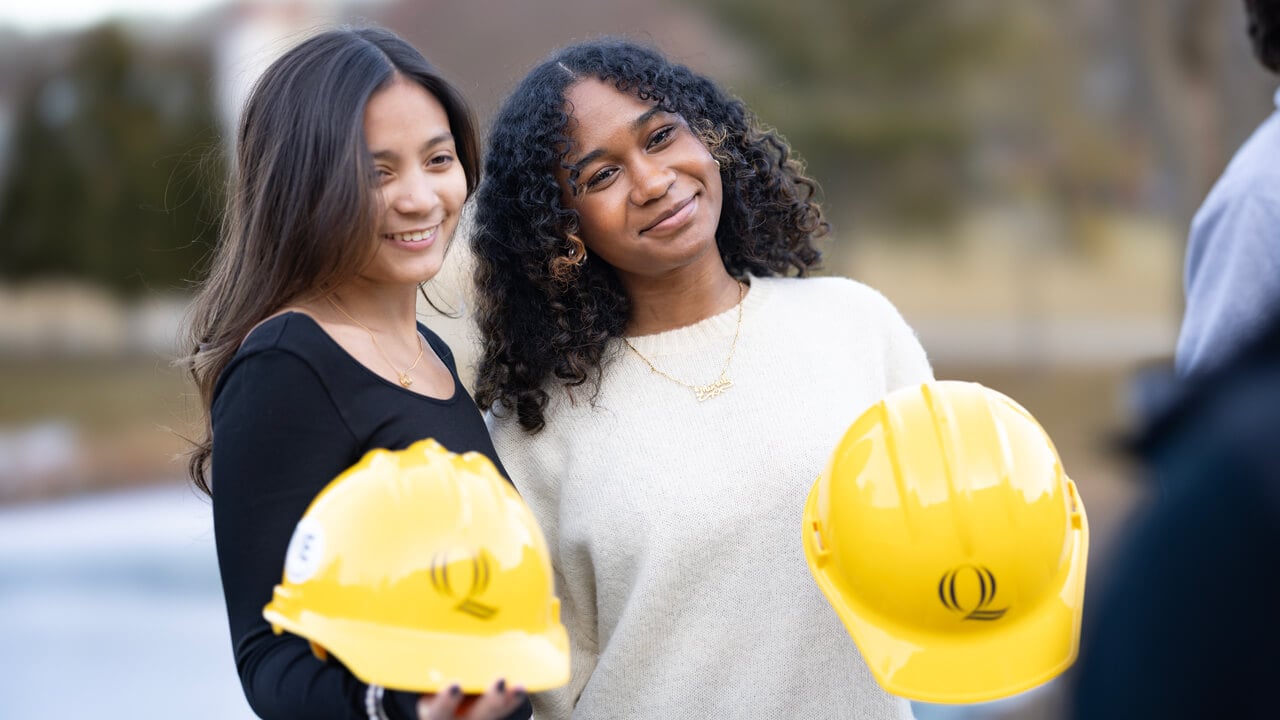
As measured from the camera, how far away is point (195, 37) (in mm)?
18531

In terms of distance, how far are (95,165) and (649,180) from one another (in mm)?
15786

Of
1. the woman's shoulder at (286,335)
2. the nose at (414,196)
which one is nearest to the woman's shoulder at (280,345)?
the woman's shoulder at (286,335)

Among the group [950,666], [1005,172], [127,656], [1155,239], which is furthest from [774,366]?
[1155,239]

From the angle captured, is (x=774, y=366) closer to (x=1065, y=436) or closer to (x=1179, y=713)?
(x=1179, y=713)

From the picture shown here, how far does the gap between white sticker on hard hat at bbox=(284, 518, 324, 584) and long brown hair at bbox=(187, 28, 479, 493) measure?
489 millimetres

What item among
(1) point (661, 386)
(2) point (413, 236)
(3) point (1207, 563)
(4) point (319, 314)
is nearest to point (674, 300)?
(1) point (661, 386)

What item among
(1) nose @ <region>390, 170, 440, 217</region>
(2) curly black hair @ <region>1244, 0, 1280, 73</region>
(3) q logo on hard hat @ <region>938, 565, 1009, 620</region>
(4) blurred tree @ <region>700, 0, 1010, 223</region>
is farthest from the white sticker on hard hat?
(4) blurred tree @ <region>700, 0, 1010, 223</region>

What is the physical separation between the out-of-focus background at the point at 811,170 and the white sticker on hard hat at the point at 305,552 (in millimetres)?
10301

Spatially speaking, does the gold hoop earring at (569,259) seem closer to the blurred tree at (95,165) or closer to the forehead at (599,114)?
the forehead at (599,114)

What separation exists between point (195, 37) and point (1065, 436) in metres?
13.0

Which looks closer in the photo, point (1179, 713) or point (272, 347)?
point (1179, 713)

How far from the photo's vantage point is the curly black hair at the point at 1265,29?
7.64 ft

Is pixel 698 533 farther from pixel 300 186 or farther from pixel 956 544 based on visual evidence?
pixel 300 186

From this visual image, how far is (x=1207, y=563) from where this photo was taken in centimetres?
99
